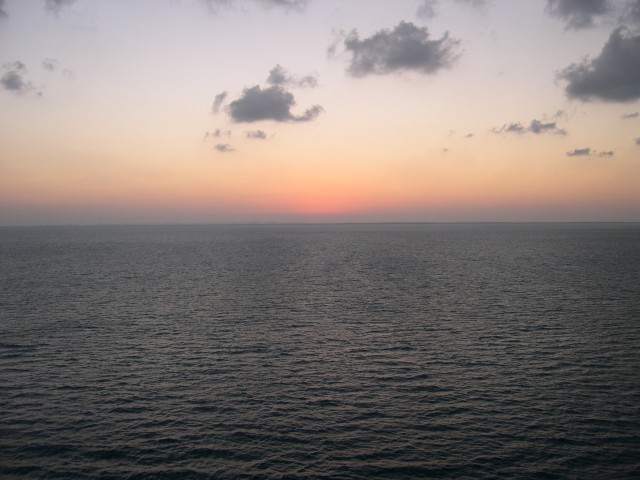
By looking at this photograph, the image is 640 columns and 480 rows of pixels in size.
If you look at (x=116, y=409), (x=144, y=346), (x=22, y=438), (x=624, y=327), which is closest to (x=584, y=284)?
(x=624, y=327)

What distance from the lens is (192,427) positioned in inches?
1310

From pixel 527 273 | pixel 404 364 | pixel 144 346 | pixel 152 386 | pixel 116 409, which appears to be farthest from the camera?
pixel 527 273

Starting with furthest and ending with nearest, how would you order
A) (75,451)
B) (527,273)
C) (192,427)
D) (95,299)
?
(527,273) → (95,299) → (192,427) → (75,451)

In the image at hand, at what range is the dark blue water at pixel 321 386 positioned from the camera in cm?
2908

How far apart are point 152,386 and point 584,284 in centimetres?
8894

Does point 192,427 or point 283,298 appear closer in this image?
point 192,427

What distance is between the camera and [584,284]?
95062 mm

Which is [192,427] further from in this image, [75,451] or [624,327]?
[624,327]

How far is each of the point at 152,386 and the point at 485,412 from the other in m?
28.4

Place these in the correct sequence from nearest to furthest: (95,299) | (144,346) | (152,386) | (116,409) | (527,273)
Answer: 1. (116,409)
2. (152,386)
3. (144,346)
4. (95,299)
5. (527,273)

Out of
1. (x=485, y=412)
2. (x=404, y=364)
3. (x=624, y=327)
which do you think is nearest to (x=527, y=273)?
(x=624, y=327)

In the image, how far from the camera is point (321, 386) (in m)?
41.2

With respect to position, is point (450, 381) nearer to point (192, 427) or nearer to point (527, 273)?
point (192, 427)

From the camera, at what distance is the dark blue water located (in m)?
29.1
